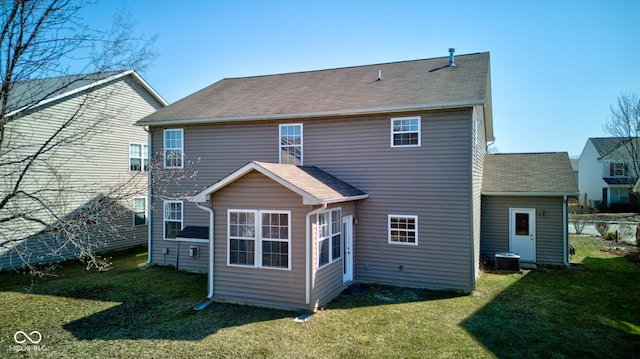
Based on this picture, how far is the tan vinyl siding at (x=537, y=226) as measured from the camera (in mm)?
13492

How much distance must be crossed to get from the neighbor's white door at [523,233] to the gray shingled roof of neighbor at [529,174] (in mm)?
801

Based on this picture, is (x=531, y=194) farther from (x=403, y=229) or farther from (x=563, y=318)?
(x=563, y=318)

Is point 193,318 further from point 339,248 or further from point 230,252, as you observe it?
point 339,248

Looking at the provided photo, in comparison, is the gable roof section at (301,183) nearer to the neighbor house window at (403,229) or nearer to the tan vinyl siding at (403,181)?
the tan vinyl siding at (403,181)

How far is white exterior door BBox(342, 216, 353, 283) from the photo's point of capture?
10980 mm

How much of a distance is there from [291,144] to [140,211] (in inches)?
380

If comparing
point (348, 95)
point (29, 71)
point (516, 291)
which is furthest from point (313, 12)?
point (516, 291)

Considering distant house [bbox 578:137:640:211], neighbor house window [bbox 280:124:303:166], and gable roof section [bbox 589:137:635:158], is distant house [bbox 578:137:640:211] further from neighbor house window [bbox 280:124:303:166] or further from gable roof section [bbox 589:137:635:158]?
neighbor house window [bbox 280:124:303:166]

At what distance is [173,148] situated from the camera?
1398 cm

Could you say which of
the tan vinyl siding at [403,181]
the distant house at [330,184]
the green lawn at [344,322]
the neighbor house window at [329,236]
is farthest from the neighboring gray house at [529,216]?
the neighbor house window at [329,236]

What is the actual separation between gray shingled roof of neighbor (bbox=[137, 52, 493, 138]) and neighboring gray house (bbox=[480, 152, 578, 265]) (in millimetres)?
3372

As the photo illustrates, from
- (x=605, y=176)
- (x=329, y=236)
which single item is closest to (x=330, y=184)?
(x=329, y=236)

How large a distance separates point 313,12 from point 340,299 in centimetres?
806

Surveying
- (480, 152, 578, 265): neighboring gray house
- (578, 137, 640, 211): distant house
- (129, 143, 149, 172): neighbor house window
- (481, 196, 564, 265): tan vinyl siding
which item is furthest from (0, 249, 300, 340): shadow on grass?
(578, 137, 640, 211): distant house
